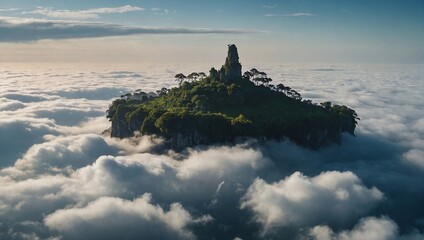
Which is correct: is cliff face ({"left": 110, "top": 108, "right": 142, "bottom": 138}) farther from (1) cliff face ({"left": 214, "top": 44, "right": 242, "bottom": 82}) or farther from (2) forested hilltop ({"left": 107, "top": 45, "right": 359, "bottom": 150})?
(1) cliff face ({"left": 214, "top": 44, "right": 242, "bottom": 82})

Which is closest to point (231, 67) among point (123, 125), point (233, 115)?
point (233, 115)

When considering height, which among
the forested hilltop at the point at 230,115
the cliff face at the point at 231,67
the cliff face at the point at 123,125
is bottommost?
the cliff face at the point at 123,125

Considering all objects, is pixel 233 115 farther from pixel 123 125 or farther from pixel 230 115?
pixel 123 125

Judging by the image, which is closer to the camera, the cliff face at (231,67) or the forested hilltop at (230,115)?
the forested hilltop at (230,115)

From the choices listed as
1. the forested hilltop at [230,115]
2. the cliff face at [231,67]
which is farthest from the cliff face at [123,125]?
the cliff face at [231,67]

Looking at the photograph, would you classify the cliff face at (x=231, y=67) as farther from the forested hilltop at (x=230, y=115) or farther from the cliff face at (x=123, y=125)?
the cliff face at (x=123, y=125)

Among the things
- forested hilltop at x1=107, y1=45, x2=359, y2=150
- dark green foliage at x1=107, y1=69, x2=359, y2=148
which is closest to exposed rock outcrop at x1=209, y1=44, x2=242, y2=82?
forested hilltop at x1=107, y1=45, x2=359, y2=150

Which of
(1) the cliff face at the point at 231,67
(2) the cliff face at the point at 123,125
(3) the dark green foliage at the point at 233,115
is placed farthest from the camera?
(1) the cliff face at the point at 231,67

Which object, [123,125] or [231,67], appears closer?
[123,125]
